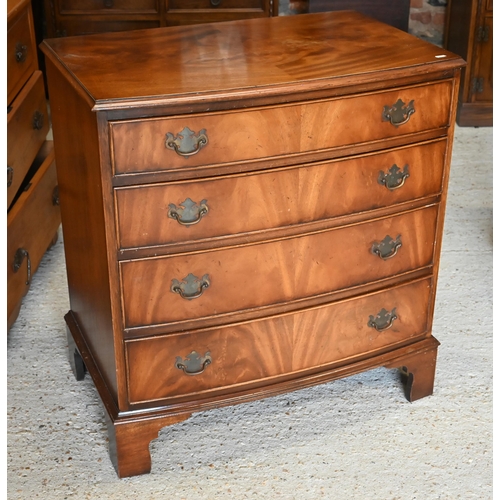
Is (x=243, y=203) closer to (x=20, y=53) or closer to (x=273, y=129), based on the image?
(x=273, y=129)

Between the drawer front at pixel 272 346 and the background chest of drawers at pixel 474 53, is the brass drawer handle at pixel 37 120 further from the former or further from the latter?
the background chest of drawers at pixel 474 53

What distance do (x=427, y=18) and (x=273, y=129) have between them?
9.57 feet

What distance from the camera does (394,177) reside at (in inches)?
86.3

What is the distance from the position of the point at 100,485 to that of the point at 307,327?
→ 0.67m

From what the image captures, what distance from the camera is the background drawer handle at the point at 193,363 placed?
2.18 m

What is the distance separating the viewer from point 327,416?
8.20 ft

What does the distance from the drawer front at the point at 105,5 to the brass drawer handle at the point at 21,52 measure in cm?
134

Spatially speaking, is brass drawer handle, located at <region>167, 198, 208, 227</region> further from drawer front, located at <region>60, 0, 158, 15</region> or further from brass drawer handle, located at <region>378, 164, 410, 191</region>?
drawer front, located at <region>60, 0, 158, 15</region>

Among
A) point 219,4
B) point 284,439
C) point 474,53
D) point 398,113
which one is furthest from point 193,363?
point 474,53

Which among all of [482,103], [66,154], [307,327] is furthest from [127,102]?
[482,103]

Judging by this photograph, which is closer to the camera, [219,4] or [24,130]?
[24,130]

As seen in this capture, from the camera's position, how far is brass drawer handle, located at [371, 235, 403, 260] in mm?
2270

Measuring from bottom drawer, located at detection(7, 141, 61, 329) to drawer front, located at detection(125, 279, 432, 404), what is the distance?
0.79 meters
